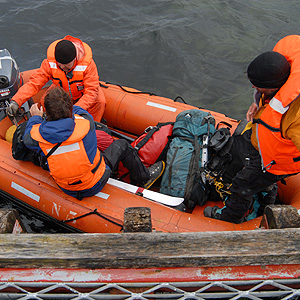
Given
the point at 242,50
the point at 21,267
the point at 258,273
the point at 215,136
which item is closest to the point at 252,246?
the point at 258,273

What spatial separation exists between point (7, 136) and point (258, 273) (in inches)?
128

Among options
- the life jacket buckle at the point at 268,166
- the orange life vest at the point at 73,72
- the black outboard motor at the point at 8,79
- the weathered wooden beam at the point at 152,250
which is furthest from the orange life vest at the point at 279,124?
the black outboard motor at the point at 8,79

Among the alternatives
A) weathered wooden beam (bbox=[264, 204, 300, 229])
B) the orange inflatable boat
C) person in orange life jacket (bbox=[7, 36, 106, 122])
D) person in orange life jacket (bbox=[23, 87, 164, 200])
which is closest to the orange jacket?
person in orange life jacket (bbox=[7, 36, 106, 122])

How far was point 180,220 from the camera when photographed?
279cm

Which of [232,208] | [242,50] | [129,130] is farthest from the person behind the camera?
[242,50]

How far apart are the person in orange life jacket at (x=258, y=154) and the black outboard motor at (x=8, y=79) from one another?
2.64 metres

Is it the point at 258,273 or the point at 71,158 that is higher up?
the point at 258,273

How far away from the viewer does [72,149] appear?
2.41m

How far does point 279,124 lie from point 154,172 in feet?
4.95

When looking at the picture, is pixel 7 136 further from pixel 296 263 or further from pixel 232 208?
pixel 296 263

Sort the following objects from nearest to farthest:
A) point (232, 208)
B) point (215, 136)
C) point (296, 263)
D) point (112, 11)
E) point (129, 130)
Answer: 1. point (296, 263)
2. point (232, 208)
3. point (215, 136)
4. point (129, 130)
5. point (112, 11)

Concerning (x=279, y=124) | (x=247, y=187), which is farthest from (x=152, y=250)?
(x=247, y=187)

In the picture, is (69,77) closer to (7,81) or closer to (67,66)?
(67,66)

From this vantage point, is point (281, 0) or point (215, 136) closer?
point (215, 136)
